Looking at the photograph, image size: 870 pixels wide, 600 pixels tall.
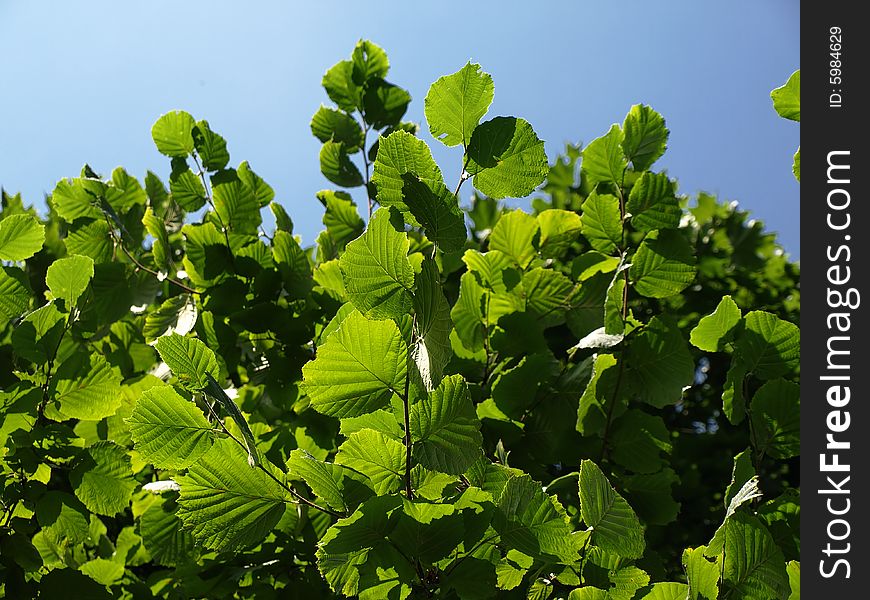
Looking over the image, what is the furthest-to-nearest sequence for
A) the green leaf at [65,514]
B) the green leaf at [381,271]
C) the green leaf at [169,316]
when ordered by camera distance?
the green leaf at [169,316] → the green leaf at [65,514] → the green leaf at [381,271]

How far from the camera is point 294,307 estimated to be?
1.43 metres

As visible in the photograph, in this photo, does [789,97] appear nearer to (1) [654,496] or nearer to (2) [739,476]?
(2) [739,476]

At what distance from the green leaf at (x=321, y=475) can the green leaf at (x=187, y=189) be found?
861 millimetres

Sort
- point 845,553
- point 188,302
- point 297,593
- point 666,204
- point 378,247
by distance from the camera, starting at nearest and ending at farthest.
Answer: point 378,247 < point 845,553 < point 297,593 < point 666,204 < point 188,302

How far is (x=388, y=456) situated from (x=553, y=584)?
1.07 feet

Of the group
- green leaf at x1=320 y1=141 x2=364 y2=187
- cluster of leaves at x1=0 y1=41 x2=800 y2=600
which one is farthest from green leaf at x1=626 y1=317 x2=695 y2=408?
green leaf at x1=320 y1=141 x2=364 y2=187

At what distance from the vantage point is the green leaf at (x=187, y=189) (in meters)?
1.45

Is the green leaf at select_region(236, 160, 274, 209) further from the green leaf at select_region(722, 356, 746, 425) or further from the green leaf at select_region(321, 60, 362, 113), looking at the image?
the green leaf at select_region(722, 356, 746, 425)

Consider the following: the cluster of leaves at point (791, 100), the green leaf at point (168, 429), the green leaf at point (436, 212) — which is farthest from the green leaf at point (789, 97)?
the green leaf at point (168, 429)

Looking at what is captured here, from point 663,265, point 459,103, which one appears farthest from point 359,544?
point 663,265

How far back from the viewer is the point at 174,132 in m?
1.44

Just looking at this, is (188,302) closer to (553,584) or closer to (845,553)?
(553,584)

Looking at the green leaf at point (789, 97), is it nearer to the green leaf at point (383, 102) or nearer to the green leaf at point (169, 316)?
the green leaf at point (383, 102)

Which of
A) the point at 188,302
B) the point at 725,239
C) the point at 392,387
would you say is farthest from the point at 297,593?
the point at 725,239
